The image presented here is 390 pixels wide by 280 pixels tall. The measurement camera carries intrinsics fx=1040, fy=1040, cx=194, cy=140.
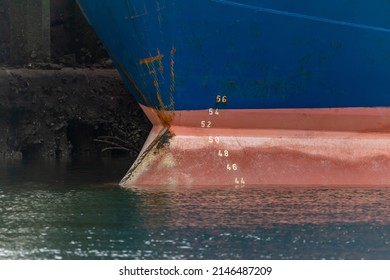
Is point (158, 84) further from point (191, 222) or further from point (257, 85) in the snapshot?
point (191, 222)

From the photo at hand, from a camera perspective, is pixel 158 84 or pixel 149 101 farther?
pixel 149 101

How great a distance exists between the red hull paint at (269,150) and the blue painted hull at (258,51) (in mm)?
131

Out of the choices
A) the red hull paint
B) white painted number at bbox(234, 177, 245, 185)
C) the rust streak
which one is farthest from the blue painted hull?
white painted number at bbox(234, 177, 245, 185)

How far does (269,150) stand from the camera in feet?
31.8

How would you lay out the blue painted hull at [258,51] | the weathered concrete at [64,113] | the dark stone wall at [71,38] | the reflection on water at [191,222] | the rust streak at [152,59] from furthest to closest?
the dark stone wall at [71,38] → the weathered concrete at [64,113] → the rust streak at [152,59] → the blue painted hull at [258,51] → the reflection on water at [191,222]

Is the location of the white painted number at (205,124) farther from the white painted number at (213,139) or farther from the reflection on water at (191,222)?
the reflection on water at (191,222)

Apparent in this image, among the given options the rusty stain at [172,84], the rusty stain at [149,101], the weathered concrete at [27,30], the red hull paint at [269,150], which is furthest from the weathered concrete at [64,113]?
the rusty stain at [172,84]

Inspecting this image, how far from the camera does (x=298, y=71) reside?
962 cm

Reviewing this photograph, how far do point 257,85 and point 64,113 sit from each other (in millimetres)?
4408

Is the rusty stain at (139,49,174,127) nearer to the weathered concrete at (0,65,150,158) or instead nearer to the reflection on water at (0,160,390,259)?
the reflection on water at (0,160,390,259)

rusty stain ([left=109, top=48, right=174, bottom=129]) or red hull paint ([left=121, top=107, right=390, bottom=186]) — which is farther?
rusty stain ([left=109, top=48, right=174, bottom=129])

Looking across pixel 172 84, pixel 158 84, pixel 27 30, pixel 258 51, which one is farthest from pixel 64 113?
pixel 258 51

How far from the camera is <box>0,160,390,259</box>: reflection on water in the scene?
679 centimetres

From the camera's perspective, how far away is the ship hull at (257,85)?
31.1 feet
